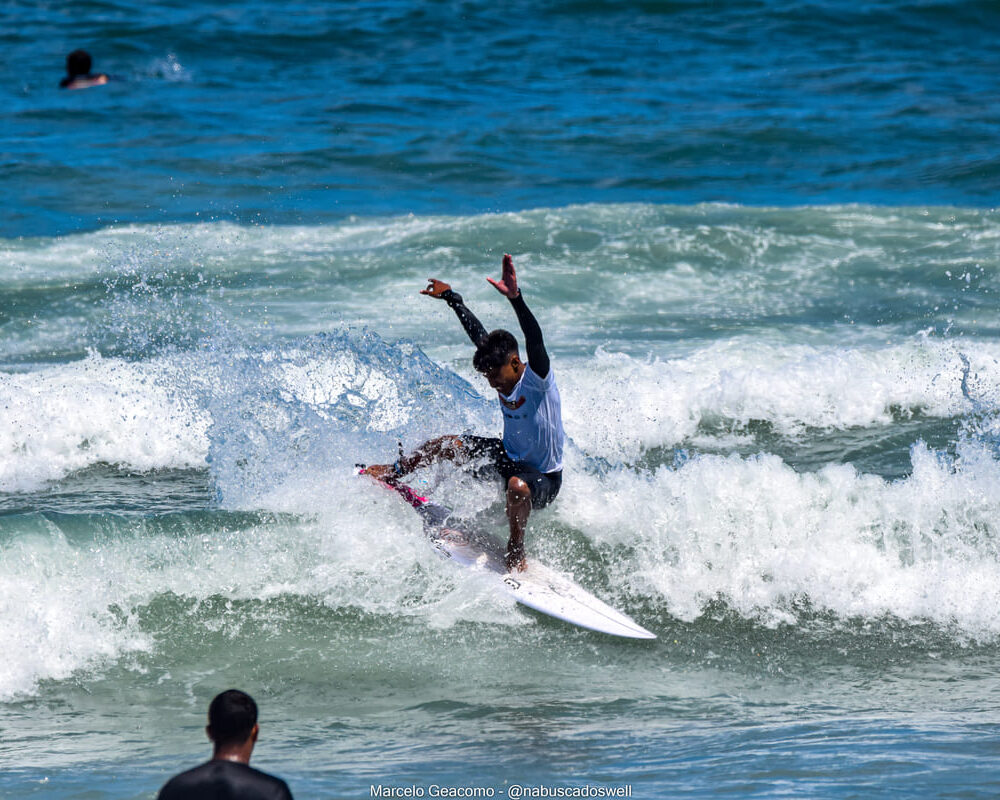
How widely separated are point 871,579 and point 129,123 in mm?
17339

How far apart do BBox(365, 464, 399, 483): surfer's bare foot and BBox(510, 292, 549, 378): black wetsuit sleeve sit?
1542mm

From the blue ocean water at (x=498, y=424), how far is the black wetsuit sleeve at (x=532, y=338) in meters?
1.15

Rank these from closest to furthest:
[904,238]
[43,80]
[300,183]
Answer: [904,238]
[300,183]
[43,80]

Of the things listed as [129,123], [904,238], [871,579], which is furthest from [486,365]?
[129,123]

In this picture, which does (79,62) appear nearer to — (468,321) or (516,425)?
(468,321)

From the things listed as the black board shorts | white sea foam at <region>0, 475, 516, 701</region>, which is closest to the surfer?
the black board shorts

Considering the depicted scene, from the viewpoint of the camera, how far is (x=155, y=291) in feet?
45.8

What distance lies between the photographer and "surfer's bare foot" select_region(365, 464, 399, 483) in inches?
293

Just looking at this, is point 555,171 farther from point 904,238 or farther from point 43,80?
point 43,80

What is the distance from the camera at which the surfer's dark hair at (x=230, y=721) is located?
3.44 metres

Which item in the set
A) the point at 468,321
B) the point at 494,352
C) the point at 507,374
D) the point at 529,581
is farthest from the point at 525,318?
the point at 529,581

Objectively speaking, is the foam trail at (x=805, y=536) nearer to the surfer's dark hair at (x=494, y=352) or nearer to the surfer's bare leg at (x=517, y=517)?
the surfer's bare leg at (x=517, y=517)

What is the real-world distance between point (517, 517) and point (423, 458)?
0.85 metres

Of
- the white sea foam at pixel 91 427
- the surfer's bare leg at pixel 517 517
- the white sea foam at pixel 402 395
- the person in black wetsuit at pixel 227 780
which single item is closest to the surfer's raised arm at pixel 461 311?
the surfer's bare leg at pixel 517 517
